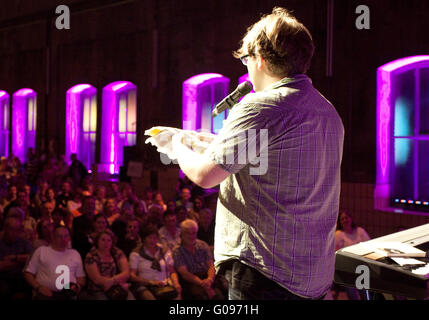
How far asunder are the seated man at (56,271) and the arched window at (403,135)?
4.35 meters

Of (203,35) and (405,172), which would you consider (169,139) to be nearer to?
(405,172)

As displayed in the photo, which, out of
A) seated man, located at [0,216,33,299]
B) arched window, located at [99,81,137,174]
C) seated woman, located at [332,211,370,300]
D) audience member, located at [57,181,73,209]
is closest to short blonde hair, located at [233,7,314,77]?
seated man, located at [0,216,33,299]

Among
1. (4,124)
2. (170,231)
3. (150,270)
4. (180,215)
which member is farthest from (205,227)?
(4,124)

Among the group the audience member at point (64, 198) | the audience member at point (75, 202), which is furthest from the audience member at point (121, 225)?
the audience member at point (64, 198)

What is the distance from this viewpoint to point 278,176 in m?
1.45

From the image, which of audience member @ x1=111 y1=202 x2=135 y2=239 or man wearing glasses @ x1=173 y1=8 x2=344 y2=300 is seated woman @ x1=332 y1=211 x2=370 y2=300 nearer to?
audience member @ x1=111 y1=202 x2=135 y2=239

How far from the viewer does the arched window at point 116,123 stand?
38.4ft

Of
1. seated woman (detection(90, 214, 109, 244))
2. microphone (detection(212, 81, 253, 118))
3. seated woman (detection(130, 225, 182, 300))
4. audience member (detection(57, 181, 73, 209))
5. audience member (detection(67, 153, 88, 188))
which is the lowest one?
seated woman (detection(130, 225, 182, 300))

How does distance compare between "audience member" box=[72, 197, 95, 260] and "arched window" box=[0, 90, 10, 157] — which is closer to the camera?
"audience member" box=[72, 197, 95, 260]

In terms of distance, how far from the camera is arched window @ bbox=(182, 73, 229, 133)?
10031 mm

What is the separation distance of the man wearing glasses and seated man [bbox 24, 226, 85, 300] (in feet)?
12.0

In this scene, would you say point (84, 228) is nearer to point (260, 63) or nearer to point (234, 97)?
point (234, 97)
